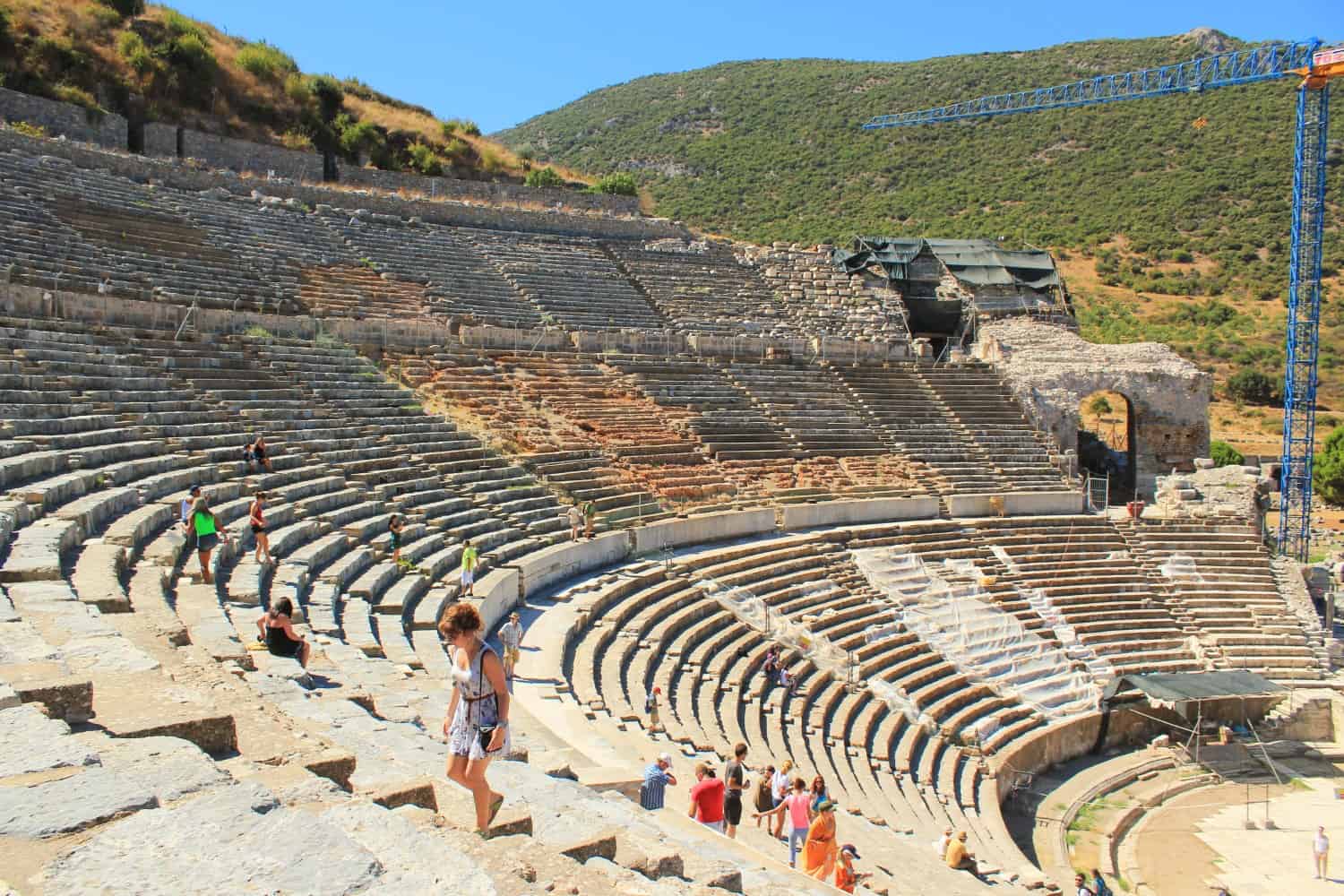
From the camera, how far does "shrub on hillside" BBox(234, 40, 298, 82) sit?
32.7 m

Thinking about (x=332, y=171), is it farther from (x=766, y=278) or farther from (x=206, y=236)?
(x=766, y=278)

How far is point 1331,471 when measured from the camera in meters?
29.3

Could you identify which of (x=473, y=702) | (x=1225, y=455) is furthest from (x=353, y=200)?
(x=1225, y=455)

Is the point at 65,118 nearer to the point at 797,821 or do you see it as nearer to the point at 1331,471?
the point at 797,821

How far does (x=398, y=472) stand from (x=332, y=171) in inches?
779

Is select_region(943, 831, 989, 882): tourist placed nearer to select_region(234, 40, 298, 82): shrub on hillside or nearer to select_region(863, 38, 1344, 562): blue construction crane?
select_region(863, 38, 1344, 562): blue construction crane

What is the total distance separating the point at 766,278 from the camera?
2927 centimetres

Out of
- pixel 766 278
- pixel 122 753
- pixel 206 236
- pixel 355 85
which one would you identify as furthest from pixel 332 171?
pixel 122 753

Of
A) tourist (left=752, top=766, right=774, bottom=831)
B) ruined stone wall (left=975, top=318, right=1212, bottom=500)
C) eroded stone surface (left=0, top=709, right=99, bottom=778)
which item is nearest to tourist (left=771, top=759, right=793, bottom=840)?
tourist (left=752, top=766, right=774, bottom=831)

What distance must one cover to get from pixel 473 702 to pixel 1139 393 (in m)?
24.7

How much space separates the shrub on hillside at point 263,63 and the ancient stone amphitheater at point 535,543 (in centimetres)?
1053

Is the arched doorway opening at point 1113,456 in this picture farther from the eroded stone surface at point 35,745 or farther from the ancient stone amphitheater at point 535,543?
the eroded stone surface at point 35,745

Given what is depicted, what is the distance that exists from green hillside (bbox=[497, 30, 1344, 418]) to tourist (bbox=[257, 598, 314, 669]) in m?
40.3

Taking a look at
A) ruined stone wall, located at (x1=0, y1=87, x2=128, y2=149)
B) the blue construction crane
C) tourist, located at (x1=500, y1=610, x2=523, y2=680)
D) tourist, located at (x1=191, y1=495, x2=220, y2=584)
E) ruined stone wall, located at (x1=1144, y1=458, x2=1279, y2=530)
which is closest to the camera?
tourist, located at (x1=191, y1=495, x2=220, y2=584)
